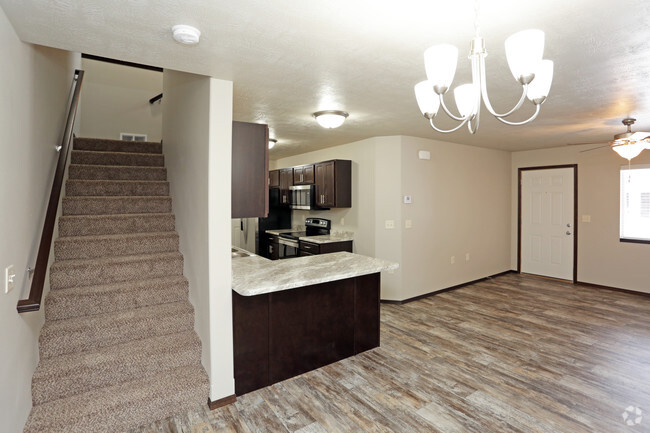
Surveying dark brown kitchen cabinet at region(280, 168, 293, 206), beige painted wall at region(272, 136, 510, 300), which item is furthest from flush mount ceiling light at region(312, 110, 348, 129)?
dark brown kitchen cabinet at region(280, 168, 293, 206)

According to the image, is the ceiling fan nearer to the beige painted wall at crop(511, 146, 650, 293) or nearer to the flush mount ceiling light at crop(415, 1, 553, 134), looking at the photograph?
the beige painted wall at crop(511, 146, 650, 293)

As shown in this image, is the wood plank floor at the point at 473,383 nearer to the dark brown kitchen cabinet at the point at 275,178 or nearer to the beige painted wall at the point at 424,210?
the beige painted wall at the point at 424,210

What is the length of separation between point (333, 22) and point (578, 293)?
5823 millimetres

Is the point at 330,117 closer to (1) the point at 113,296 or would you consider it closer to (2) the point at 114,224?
(2) the point at 114,224

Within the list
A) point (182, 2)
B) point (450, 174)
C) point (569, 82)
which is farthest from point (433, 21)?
point (450, 174)

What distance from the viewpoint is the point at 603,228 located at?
5.57 meters

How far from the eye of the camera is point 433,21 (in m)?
1.69

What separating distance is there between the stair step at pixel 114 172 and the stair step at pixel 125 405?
2.38m

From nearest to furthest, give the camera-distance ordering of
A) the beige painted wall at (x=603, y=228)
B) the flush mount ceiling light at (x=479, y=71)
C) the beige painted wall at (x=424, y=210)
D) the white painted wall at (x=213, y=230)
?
the flush mount ceiling light at (x=479, y=71) → the white painted wall at (x=213, y=230) → the beige painted wall at (x=424, y=210) → the beige painted wall at (x=603, y=228)

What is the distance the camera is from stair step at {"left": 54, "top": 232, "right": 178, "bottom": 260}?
9.61 ft

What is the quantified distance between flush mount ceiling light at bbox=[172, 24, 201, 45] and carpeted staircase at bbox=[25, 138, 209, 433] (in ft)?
6.54

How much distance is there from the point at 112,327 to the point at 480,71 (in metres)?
2.93

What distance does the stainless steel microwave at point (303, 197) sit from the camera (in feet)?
19.0

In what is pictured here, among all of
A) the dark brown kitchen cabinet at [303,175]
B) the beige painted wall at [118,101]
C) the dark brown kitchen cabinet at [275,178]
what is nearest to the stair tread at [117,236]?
the dark brown kitchen cabinet at [303,175]
